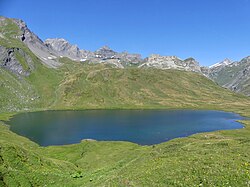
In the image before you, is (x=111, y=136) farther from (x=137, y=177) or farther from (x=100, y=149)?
(x=137, y=177)

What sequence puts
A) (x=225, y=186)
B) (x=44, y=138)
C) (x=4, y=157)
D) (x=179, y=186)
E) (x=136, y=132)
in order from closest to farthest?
(x=225, y=186)
(x=179, y=186)
(x=4, y=157)
(x=44, y=138)
(x=136, y=132)

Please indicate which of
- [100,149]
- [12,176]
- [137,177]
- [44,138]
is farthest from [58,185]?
[44,138]

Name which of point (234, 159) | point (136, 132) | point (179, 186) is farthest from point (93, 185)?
point (136, 132)

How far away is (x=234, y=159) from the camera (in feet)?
94.8

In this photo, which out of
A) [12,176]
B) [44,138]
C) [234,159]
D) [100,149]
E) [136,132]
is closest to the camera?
[234,159]

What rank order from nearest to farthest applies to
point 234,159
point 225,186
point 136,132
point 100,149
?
point 225,186 < point 234,159 < point 100,149 < point 136,132

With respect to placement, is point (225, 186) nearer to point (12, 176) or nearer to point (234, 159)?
point (234, 159)

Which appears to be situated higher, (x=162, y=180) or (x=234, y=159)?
(x=234, y=159)

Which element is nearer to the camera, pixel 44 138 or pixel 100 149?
pixel 100 149

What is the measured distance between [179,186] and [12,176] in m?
20.3

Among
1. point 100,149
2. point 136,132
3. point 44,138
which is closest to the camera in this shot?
point 100,149

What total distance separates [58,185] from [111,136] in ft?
362

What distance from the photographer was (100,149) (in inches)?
3740

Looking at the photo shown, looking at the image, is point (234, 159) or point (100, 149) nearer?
point (234, 159)
